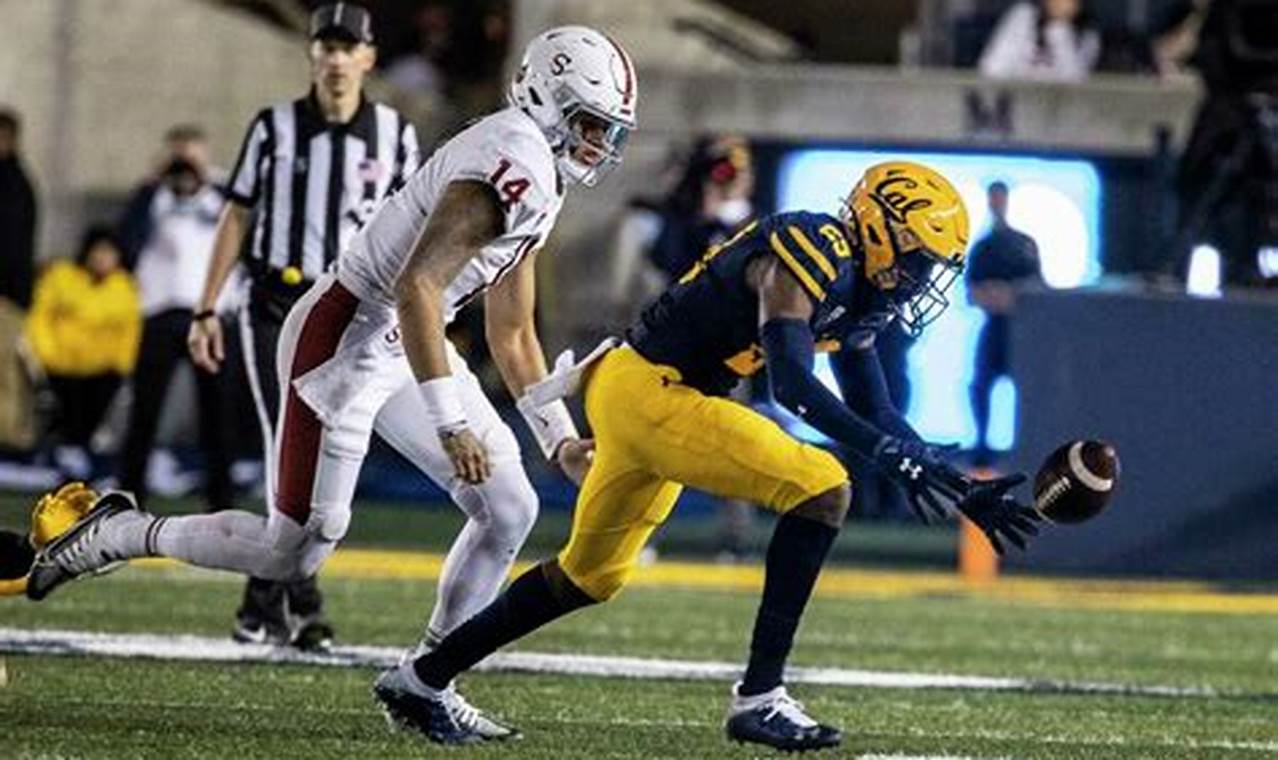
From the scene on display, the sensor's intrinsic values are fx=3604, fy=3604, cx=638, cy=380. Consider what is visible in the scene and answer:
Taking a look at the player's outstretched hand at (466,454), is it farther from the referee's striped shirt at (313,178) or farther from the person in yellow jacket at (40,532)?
the referee's striped shirt at (313,178)

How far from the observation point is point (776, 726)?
23.2 ft

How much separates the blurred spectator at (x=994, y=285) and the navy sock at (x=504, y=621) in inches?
297

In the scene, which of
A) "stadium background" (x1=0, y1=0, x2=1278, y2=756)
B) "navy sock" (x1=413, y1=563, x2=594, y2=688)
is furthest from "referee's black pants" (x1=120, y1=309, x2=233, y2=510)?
"navy sock" (x1=413, y1=563, x2=594, y2=688)

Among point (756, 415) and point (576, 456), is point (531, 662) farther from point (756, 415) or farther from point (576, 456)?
point (756, 415)

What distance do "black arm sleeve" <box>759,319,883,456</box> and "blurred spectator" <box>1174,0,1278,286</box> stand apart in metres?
7.77

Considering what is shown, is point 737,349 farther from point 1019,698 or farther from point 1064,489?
point 1019,698

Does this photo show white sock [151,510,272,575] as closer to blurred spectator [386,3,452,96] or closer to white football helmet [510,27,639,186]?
white football helmet [510,27,639,186]

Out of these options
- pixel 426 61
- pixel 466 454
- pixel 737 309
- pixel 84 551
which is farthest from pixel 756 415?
pixel 426 61

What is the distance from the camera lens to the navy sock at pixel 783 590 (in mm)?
7051

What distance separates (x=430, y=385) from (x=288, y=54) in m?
12.6

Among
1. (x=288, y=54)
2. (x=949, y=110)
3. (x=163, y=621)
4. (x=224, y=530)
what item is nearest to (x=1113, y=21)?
(x=949, y=110)

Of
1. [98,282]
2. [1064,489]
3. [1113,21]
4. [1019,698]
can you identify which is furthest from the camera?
[1113,21]

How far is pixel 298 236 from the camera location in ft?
29.9

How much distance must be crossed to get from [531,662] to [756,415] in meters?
2.20
